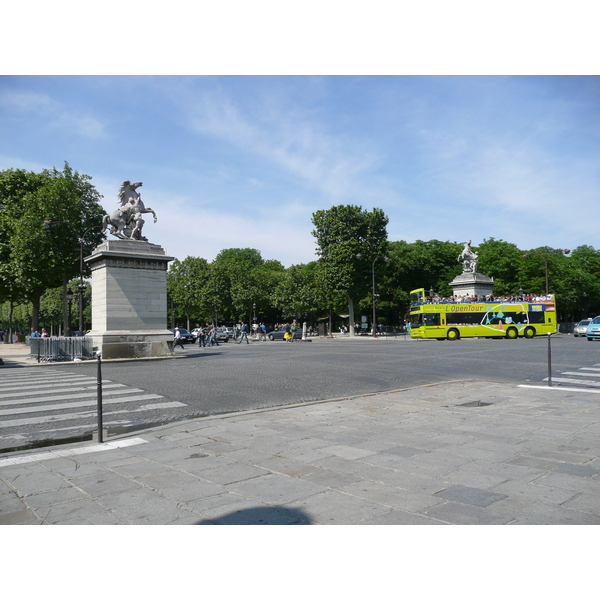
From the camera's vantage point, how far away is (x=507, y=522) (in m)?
3.71

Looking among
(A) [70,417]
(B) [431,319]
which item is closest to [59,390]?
(A) [70,417]

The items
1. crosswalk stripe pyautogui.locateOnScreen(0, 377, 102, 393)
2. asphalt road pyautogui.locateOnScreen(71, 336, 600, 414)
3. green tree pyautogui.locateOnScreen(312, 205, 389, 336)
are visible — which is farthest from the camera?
green tree pyautogui.locateOnScreen(312, 205, 389, 336)

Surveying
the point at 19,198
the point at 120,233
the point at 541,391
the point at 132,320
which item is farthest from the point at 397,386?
the point at 19,198

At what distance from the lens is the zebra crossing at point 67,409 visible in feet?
24.9

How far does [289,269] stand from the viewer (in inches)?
2766

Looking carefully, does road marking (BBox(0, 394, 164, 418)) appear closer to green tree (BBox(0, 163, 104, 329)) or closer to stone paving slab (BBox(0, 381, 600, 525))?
stone paving slab (BBox(0, 381, 600, 525))

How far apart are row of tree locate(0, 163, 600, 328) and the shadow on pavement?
3836 cm

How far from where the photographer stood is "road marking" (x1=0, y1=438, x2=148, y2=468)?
590 centimetres

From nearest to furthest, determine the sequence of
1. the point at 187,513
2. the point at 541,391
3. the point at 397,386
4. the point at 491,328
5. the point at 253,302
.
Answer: the point at 187,513, the point at 541,391, the point at 397,386, the point at 491,328, the point at 253,302

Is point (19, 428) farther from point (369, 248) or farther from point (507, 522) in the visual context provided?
point (369, 248)

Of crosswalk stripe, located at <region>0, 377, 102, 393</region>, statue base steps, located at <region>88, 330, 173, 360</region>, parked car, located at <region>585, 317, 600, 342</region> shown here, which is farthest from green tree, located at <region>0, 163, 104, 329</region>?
parked car, located at <region>585, 317, 600, 342</region>

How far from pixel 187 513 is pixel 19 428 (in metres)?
5.20

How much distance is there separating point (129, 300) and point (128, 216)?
444 centimetres

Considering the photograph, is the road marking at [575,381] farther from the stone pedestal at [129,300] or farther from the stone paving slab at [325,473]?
the stone pedestal at [129,300]
